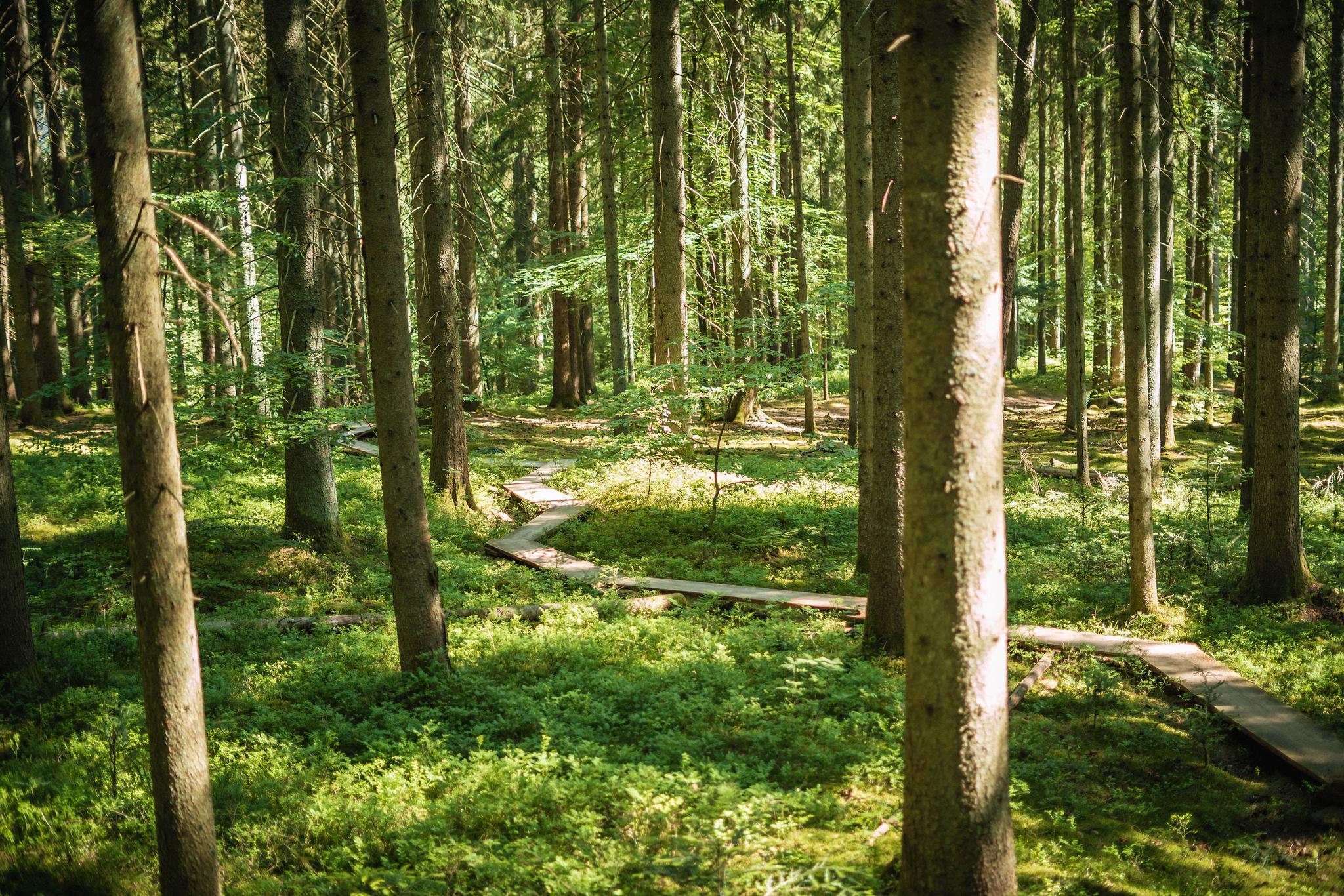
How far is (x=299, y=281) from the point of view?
31.6 feet

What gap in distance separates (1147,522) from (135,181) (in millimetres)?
8720

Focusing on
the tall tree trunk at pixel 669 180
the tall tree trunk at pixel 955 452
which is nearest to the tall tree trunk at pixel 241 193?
the tall tree trunk at pixel 669 180

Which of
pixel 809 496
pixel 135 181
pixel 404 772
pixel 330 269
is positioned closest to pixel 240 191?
pixel 135 181

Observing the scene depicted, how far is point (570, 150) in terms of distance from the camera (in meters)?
22.2

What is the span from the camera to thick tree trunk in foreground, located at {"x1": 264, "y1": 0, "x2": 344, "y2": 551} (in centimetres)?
896

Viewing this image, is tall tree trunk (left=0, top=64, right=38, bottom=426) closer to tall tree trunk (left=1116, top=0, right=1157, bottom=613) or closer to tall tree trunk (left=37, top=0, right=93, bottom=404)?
tall tree trunk (left=37, top=0, right=93, bottom=404)

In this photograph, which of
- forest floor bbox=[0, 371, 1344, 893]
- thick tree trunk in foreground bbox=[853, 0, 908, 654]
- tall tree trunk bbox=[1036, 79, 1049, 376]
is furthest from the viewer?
tall tree trunk bbox=[1036, 79, 1049, 376]

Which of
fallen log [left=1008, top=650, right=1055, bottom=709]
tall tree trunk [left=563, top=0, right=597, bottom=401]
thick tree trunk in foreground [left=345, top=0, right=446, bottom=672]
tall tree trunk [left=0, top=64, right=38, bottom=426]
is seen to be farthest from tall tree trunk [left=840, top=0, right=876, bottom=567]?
tall tree trunk [left=0, top=64, right=38, bottom=426]

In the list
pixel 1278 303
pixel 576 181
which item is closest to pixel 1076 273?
pixel 1278 303

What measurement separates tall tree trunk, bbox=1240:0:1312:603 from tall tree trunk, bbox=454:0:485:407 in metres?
9.82

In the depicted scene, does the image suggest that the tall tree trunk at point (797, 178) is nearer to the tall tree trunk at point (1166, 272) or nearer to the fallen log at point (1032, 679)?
the tall tree trunk at point (1166, 272)

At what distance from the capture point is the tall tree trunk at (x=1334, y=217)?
1930cm

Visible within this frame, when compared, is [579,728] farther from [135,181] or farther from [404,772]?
[135,181]

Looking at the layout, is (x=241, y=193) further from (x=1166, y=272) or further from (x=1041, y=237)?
(x=1041, y=237)
